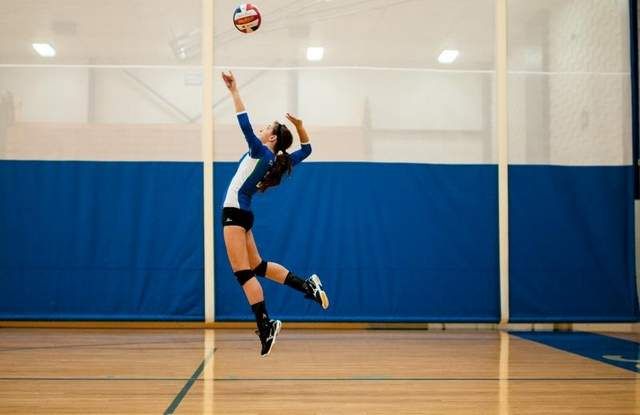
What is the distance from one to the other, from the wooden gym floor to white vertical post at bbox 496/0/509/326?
0.93 metres

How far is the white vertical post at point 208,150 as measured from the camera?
8.27 meters

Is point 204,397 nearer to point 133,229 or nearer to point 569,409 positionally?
point 569,409

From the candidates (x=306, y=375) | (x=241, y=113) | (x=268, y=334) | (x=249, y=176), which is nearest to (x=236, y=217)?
(x=249, y=176)

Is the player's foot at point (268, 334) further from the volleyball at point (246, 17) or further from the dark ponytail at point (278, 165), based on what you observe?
the volleyball at point (246, 17)

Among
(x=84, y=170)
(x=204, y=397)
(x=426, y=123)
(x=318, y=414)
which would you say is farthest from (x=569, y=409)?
(x=84, y=170)

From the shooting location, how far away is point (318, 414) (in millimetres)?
3955

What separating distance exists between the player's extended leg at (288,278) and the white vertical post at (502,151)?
12.1 ft

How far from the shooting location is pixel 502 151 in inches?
335

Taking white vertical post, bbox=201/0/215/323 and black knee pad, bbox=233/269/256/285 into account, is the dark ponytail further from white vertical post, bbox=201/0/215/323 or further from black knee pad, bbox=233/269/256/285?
white vertical post, bbox=201/0/215/323

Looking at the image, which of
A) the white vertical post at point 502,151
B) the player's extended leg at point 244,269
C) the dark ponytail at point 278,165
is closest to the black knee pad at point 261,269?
the player's extended leg at point 244,269

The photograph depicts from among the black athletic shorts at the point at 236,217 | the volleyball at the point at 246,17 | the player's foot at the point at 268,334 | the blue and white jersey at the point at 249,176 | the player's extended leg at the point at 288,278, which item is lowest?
the player's foot at the point at 268,334

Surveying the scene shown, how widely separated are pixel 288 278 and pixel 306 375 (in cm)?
81

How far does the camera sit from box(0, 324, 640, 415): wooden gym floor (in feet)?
13.8

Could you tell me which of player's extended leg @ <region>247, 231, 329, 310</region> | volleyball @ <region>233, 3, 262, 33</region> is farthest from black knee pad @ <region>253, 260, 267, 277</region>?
volleyball @ <region>233, 3, 262, 33</region>
